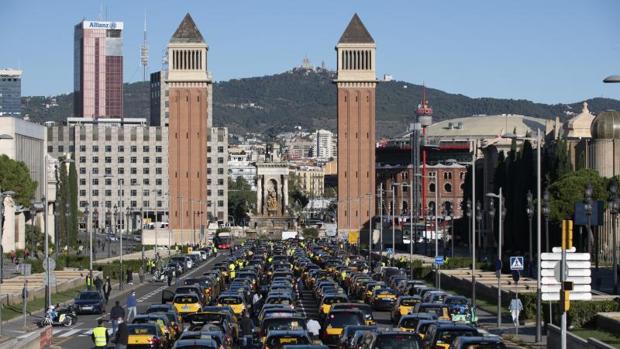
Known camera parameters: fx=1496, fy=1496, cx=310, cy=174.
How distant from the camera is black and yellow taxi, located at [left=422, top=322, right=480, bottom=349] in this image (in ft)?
113

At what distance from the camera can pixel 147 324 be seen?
3881cm

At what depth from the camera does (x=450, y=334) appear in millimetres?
34594

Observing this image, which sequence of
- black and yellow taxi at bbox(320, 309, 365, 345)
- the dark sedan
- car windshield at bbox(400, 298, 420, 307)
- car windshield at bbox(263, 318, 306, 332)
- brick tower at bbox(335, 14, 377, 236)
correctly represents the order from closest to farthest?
car windshield at bbox(263, 318, 306, 332), black and yellow taxi at bbox(320, 309, 365, 345), car windshield at bbox(400, 298, 420, 307), the dark sedan, brick tower at bbox(335, 14, 377, 236)

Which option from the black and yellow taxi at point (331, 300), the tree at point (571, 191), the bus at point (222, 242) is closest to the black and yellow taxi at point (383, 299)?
the black and yellow taxi at point (331, 300)

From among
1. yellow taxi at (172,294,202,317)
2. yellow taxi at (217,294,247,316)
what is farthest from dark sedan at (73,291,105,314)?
yellow taxi at (217,294,247,316)

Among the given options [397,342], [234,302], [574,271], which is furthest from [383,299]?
[397,342]

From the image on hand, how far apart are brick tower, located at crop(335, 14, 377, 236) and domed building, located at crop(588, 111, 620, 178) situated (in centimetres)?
8044

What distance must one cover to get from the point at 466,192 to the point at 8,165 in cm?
6258

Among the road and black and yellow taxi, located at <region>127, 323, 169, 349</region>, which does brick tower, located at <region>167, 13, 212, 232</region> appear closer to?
the road

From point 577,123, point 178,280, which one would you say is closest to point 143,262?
point 178,280

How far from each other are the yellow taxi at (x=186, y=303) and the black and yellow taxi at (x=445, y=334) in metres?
17.3

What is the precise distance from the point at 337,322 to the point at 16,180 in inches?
3071

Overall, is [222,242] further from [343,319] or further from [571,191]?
[343,319]

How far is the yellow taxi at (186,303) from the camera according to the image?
51406mm
